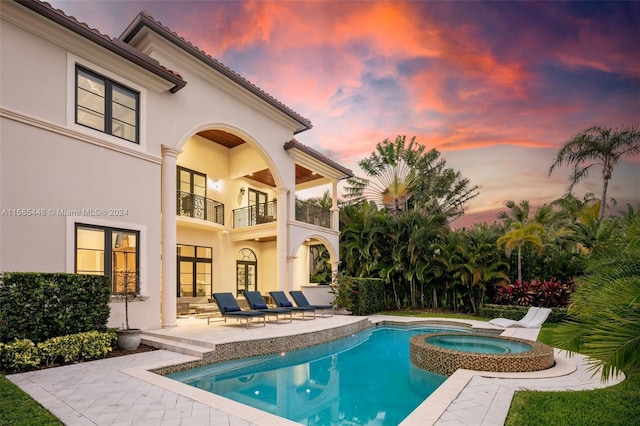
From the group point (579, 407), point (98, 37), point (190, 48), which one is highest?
point (190, 48)

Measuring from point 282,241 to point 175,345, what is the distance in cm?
795

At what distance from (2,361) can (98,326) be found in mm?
1821

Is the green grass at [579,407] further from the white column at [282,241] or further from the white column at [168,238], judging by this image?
the white column at [282,241]

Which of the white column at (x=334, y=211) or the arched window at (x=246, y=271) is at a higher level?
the white column at (x=334, y=211)

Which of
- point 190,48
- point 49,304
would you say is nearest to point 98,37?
point 190,48

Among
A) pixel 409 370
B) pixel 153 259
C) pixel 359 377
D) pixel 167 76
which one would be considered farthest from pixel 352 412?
pixel 167 76

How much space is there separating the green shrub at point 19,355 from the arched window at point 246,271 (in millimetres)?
11777

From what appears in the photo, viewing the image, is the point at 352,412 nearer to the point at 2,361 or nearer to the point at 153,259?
the point at 2,361

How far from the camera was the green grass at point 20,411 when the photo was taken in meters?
A: 4.61

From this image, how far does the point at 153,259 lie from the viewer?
11102mm

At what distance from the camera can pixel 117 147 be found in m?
10.4

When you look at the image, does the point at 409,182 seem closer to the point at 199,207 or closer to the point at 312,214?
the point at 312,214

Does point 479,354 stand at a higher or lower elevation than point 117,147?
lower

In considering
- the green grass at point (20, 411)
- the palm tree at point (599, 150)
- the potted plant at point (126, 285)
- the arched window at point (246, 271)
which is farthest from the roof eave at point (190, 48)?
the palm tree at point (599, 150)
